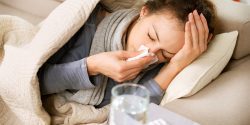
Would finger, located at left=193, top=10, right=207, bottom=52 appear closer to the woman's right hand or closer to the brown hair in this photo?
the brown hair

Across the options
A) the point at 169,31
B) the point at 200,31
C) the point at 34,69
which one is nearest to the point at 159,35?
the point at 169,31

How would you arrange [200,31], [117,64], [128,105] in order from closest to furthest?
1. [128,105]
2. [117,64]
3. [200,31]

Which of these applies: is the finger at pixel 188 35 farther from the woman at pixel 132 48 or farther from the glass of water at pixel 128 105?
the glass of water at pixel 128 105

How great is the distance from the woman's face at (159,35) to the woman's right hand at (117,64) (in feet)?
0.16

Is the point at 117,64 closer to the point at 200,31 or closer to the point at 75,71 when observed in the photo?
the point at 75,71

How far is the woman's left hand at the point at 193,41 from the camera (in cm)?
110

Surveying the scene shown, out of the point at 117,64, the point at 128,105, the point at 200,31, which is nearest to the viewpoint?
the point at 128,105

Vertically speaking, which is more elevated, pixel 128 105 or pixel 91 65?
pixel 128 105

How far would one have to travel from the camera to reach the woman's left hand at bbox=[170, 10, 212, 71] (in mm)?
1103

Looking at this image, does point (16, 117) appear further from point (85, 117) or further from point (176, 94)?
point (176, 94)

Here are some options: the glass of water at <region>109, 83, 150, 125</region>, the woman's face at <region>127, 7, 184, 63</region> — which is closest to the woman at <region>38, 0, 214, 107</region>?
the woman's face at <region>127, 7, 184, 63</region>

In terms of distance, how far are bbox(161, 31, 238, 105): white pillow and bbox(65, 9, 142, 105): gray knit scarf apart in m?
0.15

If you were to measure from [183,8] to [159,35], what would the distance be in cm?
13

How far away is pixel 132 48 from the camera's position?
1.14 metres
